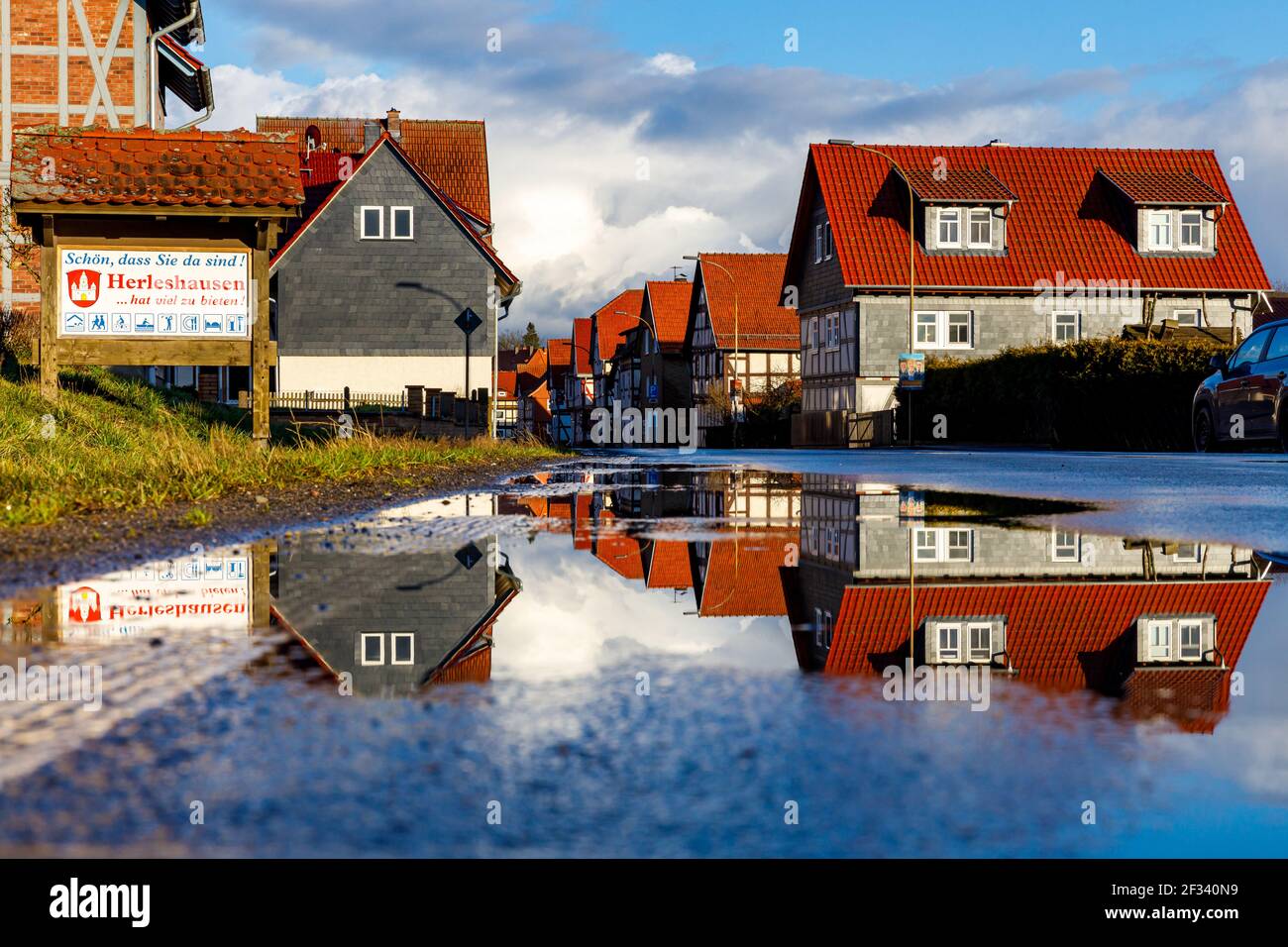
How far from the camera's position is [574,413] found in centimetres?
10762

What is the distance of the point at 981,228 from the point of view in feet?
151

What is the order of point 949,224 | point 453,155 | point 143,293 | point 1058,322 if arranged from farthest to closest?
point 453,155
point 1058,322
point 949,224
point 143,293

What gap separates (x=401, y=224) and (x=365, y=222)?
1116mm

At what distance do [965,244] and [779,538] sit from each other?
3967 centimetres

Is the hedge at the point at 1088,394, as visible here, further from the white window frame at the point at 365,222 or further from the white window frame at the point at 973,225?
the white window frame at the point at 365,222

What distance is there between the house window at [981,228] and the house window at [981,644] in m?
43.2

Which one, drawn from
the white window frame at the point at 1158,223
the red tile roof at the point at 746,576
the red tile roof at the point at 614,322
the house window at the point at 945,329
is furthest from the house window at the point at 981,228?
the red tile roof at the point at 614,322

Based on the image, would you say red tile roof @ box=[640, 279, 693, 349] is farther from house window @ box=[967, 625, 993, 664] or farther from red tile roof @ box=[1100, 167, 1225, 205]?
house window @ box=[967, 625, 993, 664]

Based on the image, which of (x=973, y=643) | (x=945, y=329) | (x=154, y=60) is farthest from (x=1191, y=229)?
(x=973, y=643)

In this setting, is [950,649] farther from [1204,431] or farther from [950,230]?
[950,230]
